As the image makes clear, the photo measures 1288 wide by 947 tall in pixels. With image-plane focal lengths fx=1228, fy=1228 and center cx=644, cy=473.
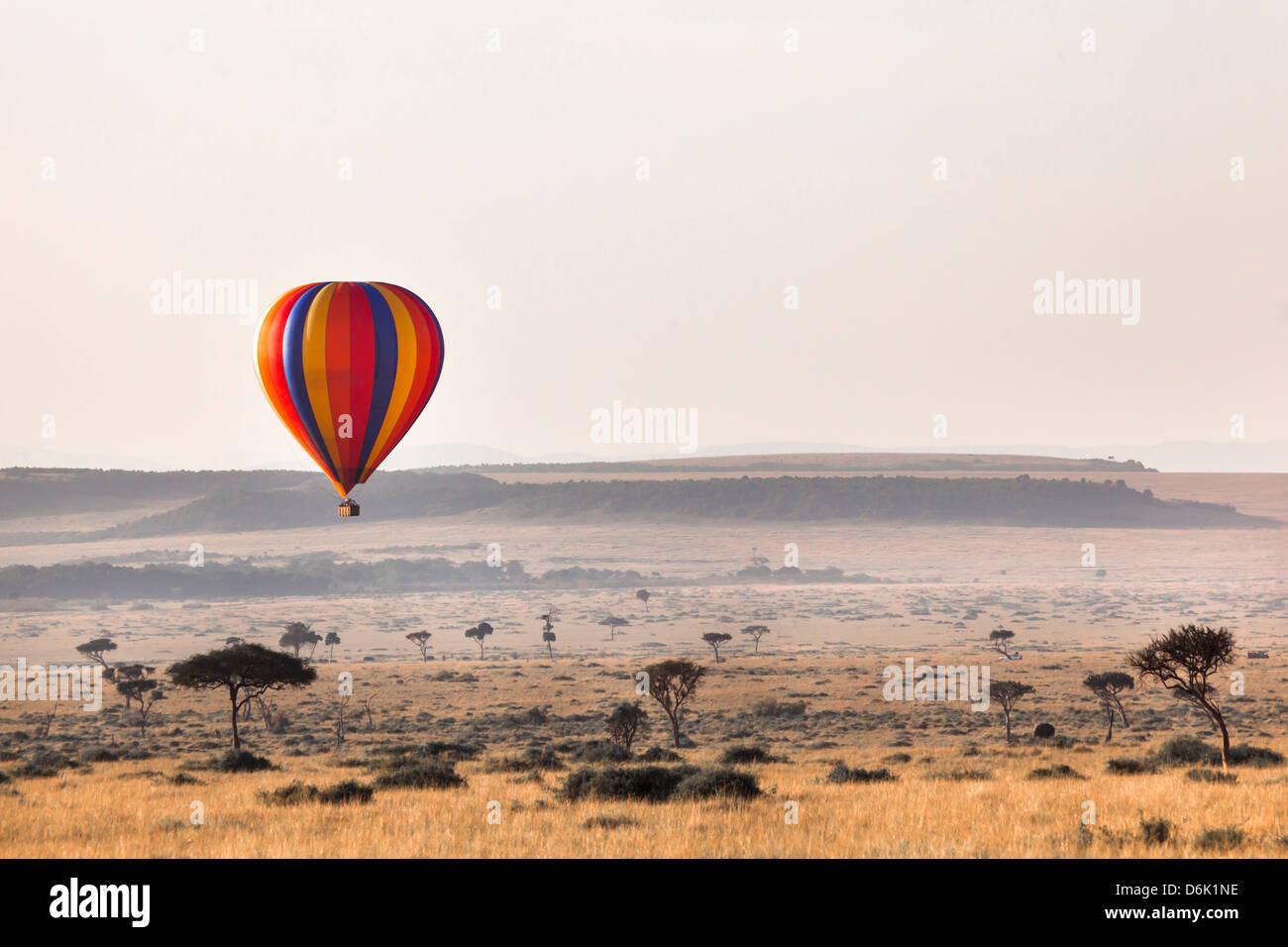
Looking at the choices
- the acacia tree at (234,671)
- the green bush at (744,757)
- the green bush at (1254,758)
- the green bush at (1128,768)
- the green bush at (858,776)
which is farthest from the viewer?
the acacia tree at (234,671)

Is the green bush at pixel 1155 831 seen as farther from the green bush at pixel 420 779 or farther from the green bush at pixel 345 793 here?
the green bush at pixel 420 779

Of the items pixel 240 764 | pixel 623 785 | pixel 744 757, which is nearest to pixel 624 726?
pixel 744 757

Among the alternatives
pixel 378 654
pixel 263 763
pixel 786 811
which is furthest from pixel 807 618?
pixel 786 811

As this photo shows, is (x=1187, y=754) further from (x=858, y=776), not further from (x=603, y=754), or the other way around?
(x=603, y=754)

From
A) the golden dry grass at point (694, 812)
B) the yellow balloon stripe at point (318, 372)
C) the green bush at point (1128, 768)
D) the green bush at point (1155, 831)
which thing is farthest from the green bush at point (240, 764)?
the green bush at point (1155, 831)

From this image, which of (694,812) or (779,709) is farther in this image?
(779,709)

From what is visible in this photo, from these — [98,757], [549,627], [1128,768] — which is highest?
[1128,768]

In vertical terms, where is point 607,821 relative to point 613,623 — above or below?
above

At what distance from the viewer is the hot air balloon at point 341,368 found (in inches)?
1111

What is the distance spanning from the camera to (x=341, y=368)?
28234 mm

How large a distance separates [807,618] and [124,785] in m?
116

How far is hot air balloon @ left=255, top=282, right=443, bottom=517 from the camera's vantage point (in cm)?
2822

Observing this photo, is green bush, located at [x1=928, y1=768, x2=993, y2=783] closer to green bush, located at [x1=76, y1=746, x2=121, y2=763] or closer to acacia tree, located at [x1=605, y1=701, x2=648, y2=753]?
acacia tree, located at [x1=605, y1=701, x2=648, y2=753]

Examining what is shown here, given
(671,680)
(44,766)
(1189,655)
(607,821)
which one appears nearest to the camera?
(607,821)
